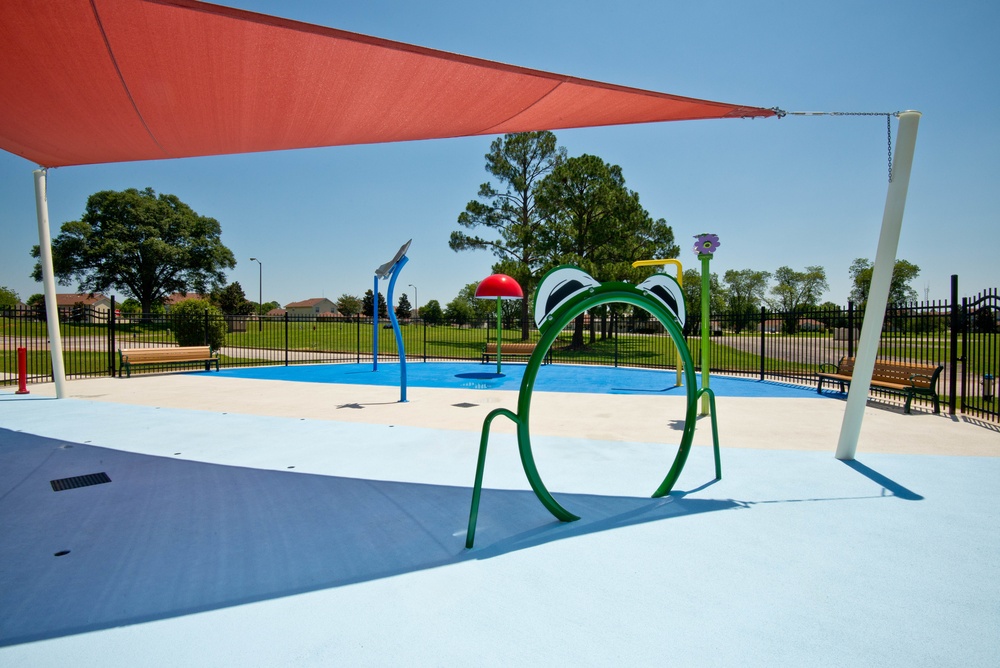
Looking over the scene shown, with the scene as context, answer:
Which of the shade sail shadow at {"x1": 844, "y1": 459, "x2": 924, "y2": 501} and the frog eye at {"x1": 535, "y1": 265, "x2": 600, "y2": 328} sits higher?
the frog eye at {"x1": 535, "y1": 265, "x2": 600, "y2": 328}

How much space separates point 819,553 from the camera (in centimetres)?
334

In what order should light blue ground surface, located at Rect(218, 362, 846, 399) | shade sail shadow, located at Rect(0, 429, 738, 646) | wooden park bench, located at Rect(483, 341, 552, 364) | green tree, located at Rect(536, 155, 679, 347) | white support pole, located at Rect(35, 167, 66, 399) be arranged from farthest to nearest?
green tree, located at Rect(536, 155, 679, 347) < wooden park bench, located at Rect(483, 341, 552, 364) < light blue ground surface, located at Rect(218, 362, 846, 399) < white support pole, located at Rect(35, 167, 66, 399) < shade sail shadow, located at Rect(0, 429, 738, 646)

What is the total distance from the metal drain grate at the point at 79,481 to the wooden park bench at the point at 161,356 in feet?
36.4

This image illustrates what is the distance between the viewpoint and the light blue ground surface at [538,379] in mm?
→ 12117

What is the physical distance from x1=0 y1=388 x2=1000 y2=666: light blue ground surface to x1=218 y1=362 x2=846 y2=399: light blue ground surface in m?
6.41

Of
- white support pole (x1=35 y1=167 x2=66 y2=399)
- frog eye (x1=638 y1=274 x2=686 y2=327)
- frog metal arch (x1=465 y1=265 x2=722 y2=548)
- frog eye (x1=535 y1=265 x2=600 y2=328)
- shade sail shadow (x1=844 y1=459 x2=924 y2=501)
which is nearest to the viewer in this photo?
frog metal arch (x1=465 y1=265 x2=722 y2=548)

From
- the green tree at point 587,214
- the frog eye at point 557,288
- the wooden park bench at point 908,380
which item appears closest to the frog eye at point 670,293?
the frog eye at point 557,288

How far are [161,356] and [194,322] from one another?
212 inches

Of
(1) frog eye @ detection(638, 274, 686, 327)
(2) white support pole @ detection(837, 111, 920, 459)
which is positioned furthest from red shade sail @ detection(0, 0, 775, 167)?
(1) frog eye @ detection(638, 274, 686, 327)

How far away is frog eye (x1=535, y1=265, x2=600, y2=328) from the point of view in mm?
4027

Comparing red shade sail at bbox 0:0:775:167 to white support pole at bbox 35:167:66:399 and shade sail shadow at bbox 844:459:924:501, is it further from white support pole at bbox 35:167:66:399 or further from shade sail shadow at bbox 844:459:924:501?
shade sail shadow at bbox 844:459:924:501

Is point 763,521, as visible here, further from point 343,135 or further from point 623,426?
point 343,135

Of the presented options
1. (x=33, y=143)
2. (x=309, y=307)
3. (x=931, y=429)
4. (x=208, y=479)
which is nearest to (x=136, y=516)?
(x=208, y=479)

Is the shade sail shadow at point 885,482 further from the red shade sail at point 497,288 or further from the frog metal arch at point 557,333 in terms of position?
the red shade sail at point 497,288
